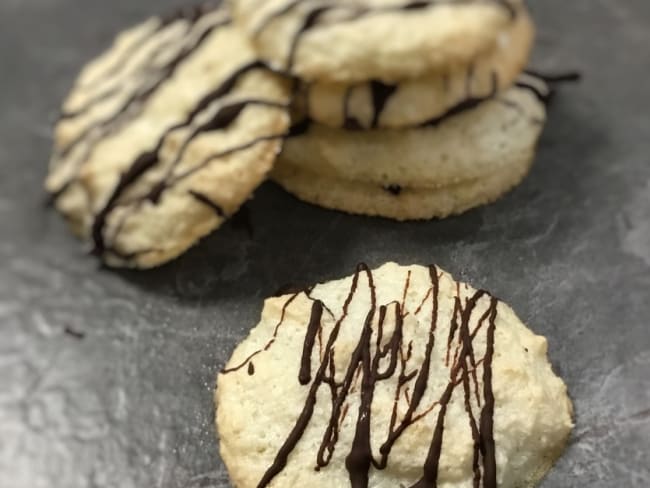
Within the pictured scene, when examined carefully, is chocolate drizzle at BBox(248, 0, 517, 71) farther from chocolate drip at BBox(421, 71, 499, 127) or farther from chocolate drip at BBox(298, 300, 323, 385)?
chocolate drip at BBox(298, 300, 323, 385)

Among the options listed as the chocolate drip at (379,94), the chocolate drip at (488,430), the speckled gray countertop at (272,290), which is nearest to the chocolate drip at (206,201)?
the speckled gray countertop at (272,290)

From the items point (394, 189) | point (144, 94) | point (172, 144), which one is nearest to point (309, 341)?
point (394, 189)

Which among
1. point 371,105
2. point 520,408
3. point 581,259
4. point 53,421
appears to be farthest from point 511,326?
point 53,421

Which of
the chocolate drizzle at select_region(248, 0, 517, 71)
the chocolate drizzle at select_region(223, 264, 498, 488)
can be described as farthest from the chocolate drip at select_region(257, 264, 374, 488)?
the chocolate drizzle at select_region(248, 0, 517, 71)

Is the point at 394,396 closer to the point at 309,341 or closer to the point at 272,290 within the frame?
the point at 309,341

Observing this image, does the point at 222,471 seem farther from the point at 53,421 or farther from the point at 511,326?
the point at 511,326

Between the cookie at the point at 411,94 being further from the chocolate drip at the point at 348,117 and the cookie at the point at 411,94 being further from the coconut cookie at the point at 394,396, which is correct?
the coconut cookie at the point at 394,396
